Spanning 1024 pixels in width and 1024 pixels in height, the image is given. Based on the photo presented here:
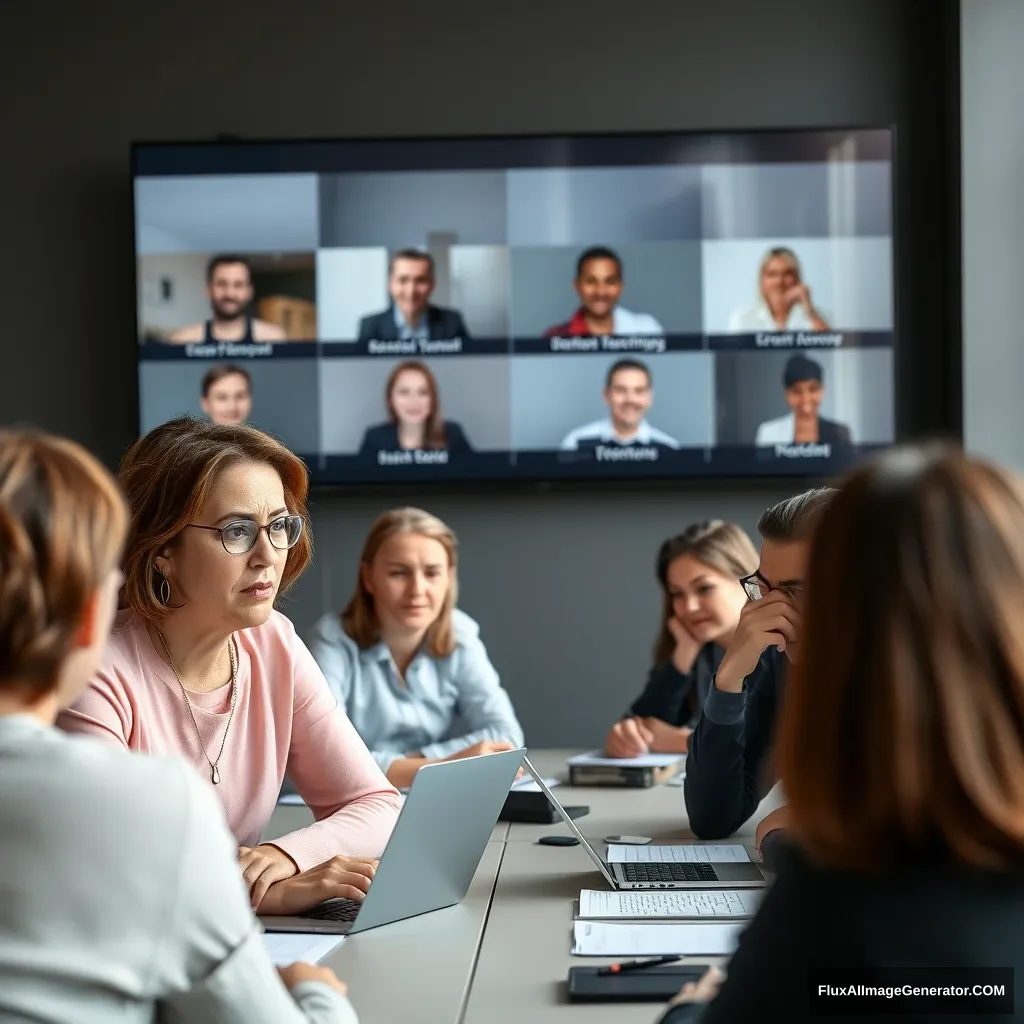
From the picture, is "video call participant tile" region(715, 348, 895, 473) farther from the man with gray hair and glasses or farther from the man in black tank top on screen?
the man with gray hair and glasses

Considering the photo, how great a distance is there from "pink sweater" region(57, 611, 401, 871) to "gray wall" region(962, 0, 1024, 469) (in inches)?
100

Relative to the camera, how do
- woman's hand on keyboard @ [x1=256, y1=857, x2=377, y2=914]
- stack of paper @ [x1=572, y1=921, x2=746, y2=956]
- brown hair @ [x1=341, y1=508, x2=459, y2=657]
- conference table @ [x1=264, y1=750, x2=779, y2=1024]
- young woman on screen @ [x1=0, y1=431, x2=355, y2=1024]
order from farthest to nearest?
1. brown hair @ [x1=341, y1=508, x2=459, y2=657]
2. woman's hand on keyboard @ [x1=256, y1=857, x2=377, y2=914]
3. stack of paper @ [x1=572, y1=921, x2=746, y2=956]
4. conference table @ [x1=264, y1=750, x2=779, y2=1024]
5. young woman on screen @ [x1=0, y1=431, x2=355, y2=1024]

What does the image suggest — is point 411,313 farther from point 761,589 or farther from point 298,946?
point 298,946

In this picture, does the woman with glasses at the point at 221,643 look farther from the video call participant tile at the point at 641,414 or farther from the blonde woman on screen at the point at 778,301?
the blonde woman on screen at the point at 778,301

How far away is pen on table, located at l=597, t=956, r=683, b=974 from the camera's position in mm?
1424

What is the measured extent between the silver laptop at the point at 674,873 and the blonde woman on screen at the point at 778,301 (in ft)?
8.06

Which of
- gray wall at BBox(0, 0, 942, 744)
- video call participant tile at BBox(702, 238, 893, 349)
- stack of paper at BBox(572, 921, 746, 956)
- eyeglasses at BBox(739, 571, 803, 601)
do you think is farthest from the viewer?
gray wall at BBox(0, 0, 942, 744)

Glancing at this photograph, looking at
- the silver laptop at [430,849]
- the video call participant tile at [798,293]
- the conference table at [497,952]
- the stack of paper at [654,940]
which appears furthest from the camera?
the video call participant tile at [798,293]

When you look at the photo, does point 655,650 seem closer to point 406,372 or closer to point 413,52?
point 406,372

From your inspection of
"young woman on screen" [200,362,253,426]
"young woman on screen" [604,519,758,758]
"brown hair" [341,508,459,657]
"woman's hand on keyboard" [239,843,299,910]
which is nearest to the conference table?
"woman's hand on keyboard" [239,843,299,910]

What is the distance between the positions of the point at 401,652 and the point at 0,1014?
2.59 meters

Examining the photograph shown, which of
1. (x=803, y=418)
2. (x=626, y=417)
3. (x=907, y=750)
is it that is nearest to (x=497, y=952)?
(x=907, y=750)

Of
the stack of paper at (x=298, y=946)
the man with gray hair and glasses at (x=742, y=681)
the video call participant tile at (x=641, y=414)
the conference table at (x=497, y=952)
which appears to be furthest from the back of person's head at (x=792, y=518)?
the video call participant tile at (x=641, y=414)

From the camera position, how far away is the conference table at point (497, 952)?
4.39 ft
